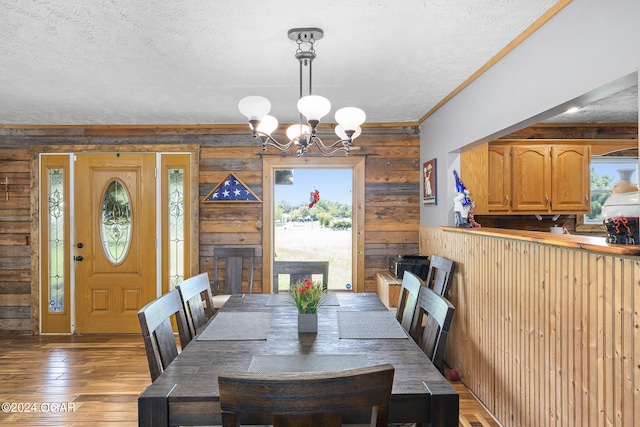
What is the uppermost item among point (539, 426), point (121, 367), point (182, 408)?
point (182, 408)

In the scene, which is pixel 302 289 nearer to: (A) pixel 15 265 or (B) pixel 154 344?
(B) pixel 154 344

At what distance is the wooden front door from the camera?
4.62 meters

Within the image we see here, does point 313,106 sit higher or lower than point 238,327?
higher

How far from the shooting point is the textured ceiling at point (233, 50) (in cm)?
202

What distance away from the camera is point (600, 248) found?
1.61 m

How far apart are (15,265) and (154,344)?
4.03m

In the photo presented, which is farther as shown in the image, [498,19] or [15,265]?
[15,265]

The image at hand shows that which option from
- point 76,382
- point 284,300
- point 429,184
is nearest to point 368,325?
point 284,300

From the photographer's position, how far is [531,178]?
164 inches

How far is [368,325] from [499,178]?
2.63 m

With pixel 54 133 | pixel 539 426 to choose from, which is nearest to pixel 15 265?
pixel 54 133

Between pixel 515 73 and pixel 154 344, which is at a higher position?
pixel 515 73

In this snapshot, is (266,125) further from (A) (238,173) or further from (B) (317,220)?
(B) (317,220)

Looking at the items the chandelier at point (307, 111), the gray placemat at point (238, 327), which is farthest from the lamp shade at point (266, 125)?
the gray placemat at point (238, 327)
